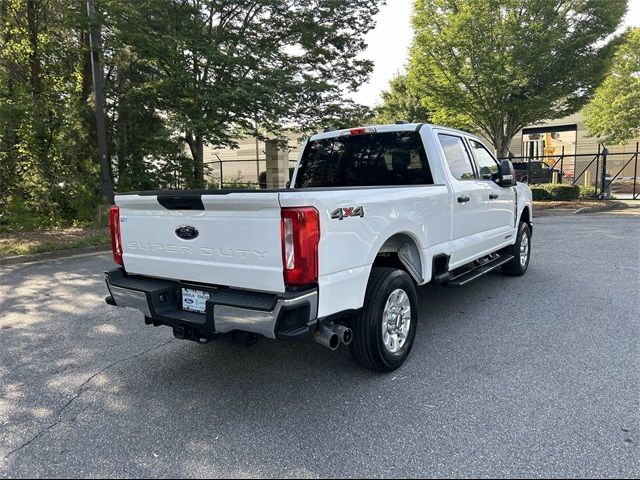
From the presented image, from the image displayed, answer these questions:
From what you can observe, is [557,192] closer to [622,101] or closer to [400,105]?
[400,105]

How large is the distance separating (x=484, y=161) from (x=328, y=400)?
407 cm

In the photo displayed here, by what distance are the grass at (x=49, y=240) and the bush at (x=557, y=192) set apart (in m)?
15.6

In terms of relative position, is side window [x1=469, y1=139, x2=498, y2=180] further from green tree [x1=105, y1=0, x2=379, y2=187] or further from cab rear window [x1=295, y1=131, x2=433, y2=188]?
green tree [x1=105, y1=0, x2=379, y2=187]

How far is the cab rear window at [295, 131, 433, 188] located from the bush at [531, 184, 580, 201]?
50.1 feet

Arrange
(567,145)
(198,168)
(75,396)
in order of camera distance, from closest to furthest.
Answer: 1. (75,396)
2. (198,168)
3. (567,145)

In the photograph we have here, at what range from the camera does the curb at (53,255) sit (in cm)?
845

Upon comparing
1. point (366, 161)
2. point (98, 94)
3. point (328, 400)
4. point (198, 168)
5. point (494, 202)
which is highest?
point (98, 94)

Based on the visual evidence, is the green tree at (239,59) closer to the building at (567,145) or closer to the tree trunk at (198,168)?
the tree trunk at (198,168)

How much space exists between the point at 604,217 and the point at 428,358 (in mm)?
12503

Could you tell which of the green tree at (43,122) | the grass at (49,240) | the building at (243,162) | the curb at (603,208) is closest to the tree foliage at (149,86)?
the green tree at (43,122)

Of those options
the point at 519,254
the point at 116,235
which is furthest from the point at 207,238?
the point at 519,254

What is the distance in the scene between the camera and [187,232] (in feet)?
10.9

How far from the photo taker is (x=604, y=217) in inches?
543

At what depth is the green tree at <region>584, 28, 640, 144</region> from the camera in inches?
963
